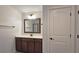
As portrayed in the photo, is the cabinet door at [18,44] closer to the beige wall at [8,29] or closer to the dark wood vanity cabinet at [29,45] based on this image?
the dark wood vanity cabinet at [29,45]

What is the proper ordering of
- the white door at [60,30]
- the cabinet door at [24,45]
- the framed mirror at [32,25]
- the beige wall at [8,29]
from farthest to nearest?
the framed mirror at [32,25], the cabinet door at [24,45], the beige wall at [8,29], the white door at [60,30]

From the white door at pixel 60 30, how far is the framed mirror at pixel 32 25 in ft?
6.29

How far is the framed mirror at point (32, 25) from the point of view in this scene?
19.4 feet

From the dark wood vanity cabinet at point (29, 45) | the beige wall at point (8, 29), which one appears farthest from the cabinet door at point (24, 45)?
the beige wall at point (8, 29)

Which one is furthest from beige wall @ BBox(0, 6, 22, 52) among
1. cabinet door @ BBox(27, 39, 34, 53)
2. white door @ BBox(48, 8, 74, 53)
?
white door @ BBox(48, 8, 74, 53)

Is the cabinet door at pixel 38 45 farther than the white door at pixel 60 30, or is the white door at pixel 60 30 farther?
the cabinet door at pixel 38 45

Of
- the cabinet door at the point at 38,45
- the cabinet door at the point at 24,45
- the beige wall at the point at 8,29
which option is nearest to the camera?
the cabinet door at the point at 38,45

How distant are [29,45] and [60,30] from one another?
84.5 inches

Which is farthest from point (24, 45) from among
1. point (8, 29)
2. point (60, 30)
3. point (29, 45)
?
point (60, 30)

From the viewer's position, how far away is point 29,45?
221 inches

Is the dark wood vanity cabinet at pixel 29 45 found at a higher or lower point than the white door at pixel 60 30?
lower

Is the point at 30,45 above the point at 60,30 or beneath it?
beneath

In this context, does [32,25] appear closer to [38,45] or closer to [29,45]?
[29,45]

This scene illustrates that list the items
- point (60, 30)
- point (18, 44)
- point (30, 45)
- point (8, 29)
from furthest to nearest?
point (18, 44), point (8, 29), point (30, 45), point (60, 30)
